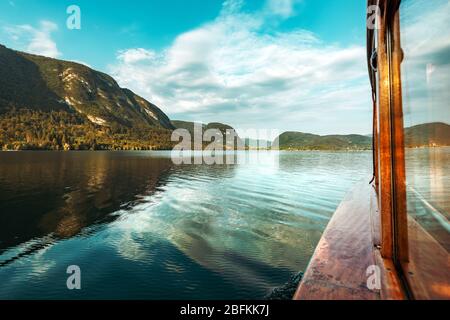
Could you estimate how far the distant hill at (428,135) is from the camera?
79.9 inches

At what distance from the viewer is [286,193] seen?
18.5 meters

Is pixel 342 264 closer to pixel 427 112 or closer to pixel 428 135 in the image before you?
pixel 428 135

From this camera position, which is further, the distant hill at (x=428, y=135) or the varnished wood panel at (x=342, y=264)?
the varnished wood panel at (x=342, y=264)

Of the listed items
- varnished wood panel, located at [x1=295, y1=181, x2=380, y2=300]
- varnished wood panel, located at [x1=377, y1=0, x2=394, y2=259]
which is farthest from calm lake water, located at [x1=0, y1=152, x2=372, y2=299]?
varnished wood panel, located at [x1=377, y1=0, x2=394, y2=259]

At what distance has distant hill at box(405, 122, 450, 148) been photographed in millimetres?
2029

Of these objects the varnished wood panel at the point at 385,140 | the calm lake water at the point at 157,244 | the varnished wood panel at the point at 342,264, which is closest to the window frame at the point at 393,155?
the varnished wood panel at the point at 385,140

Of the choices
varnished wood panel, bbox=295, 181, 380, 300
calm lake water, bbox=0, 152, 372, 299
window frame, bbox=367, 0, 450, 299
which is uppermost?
window frame, bbox=367, 0, 450, 299

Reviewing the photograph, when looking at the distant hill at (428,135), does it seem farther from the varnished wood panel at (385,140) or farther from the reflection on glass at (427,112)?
the varnished wood panel at (385,140)

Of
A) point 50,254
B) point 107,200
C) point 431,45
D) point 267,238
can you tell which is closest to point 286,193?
point 267,238

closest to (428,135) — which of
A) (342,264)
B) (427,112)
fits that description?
(427,112)

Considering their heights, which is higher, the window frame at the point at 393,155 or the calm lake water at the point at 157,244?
the window frame at the point at 393,155

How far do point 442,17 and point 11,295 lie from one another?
8472 mm

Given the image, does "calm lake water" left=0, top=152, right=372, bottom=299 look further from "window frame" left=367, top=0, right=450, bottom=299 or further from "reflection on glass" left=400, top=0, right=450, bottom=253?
"reflection on glass" left=400, top=0, right=450, bottom=253

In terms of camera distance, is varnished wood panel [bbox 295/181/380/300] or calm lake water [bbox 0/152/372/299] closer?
varnished wood panel [bbox 295/181/380/300]
